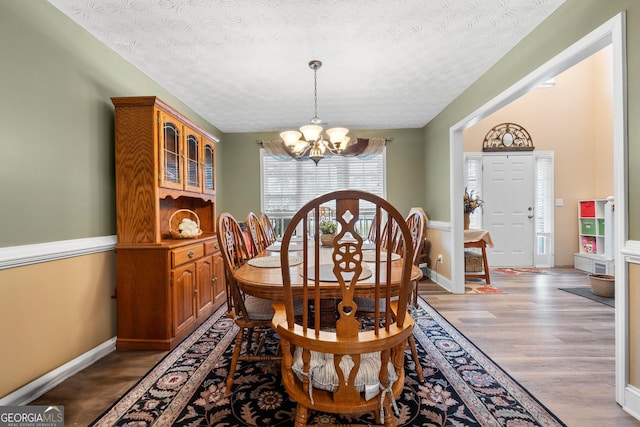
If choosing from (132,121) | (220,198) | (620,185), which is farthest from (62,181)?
(620,185)

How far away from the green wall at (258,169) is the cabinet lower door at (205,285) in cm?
204

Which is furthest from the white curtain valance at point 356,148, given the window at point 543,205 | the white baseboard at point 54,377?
the white baseboard at point 54,377

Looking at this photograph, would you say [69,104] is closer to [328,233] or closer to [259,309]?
[259,309]

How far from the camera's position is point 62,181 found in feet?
6.16

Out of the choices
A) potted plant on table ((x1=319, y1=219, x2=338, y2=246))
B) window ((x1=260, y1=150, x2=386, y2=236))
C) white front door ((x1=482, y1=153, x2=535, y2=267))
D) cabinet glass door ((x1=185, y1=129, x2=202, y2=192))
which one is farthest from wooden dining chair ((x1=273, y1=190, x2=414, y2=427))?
white front door ((x1=482, y1=153, x2=535, y2=267))

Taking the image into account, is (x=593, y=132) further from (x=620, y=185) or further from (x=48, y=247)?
(x=48, y=247)

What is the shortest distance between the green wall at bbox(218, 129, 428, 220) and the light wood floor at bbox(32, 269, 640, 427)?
6.34ft

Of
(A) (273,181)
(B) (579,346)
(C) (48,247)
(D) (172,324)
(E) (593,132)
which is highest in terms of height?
(E) (593,132)

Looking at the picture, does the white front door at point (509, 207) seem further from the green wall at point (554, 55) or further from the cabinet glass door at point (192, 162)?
the cabinet glass door at point (192, 162)

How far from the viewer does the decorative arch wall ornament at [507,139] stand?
5082 millimetres

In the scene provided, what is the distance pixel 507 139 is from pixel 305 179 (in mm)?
3566

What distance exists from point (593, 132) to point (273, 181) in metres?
5.55

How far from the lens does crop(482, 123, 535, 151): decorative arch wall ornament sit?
508 cm

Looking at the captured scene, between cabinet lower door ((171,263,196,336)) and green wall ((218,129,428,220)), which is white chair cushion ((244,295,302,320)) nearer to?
cabinet lower door ((171,263,196,336))
